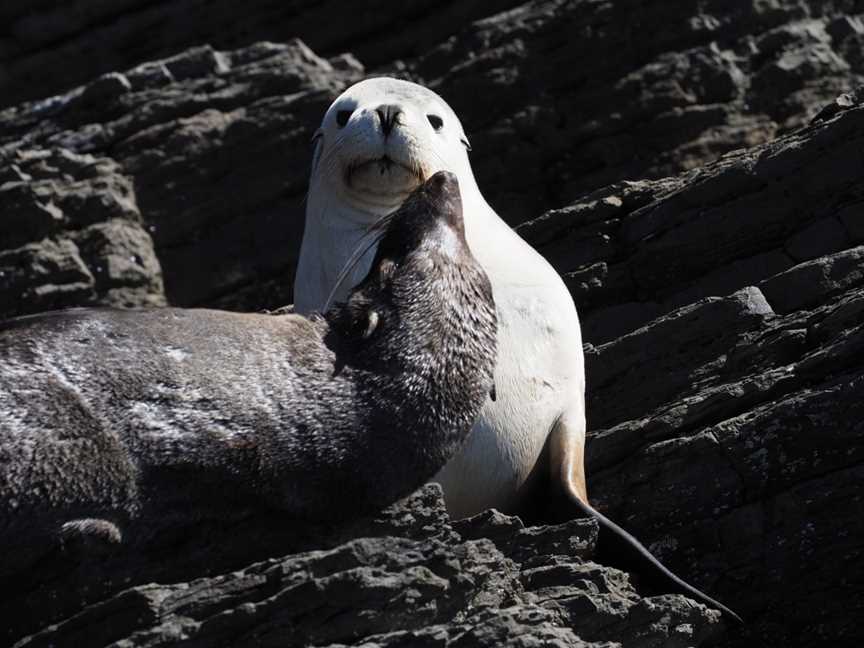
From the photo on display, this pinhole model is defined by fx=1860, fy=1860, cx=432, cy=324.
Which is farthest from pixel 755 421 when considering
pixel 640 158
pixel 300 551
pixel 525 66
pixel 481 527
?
pixel 525 66

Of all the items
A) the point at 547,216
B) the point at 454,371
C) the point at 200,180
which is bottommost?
the point at 454,371

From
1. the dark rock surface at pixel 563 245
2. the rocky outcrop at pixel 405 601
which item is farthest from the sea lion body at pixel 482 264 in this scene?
the rocky outcrop at pixel 405 601

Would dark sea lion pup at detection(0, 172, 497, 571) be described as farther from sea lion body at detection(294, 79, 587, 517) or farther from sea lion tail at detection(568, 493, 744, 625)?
sea lion body at detection(294, 79, 587, 517)

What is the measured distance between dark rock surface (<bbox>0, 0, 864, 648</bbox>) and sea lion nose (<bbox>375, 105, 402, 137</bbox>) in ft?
4.95

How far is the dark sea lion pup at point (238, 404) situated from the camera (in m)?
6.13

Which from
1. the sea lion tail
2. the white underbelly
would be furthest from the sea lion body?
the sea lion tail

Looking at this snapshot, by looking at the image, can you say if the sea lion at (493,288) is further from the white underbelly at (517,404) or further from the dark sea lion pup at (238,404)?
the dark sea lion pup at (238,404)

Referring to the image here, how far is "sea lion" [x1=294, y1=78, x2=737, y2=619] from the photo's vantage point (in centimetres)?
784

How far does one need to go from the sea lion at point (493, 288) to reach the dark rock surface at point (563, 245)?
29cm

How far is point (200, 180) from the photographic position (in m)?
13.9

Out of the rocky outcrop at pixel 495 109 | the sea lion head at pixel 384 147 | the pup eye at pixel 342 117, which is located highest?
the rocky outcrop at pixel 495 109

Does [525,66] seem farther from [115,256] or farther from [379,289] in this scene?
[379,289]

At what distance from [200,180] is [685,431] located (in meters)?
6.61

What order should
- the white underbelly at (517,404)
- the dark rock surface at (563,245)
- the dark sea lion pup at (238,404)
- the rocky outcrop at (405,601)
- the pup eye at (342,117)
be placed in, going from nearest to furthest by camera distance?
the rocky outcrop at (405,601)
the dark sea lion pup at (238,404)
the dark rock surface at (563,245)
the white underbelly at (517,404)
the pup eye at (342,117)
